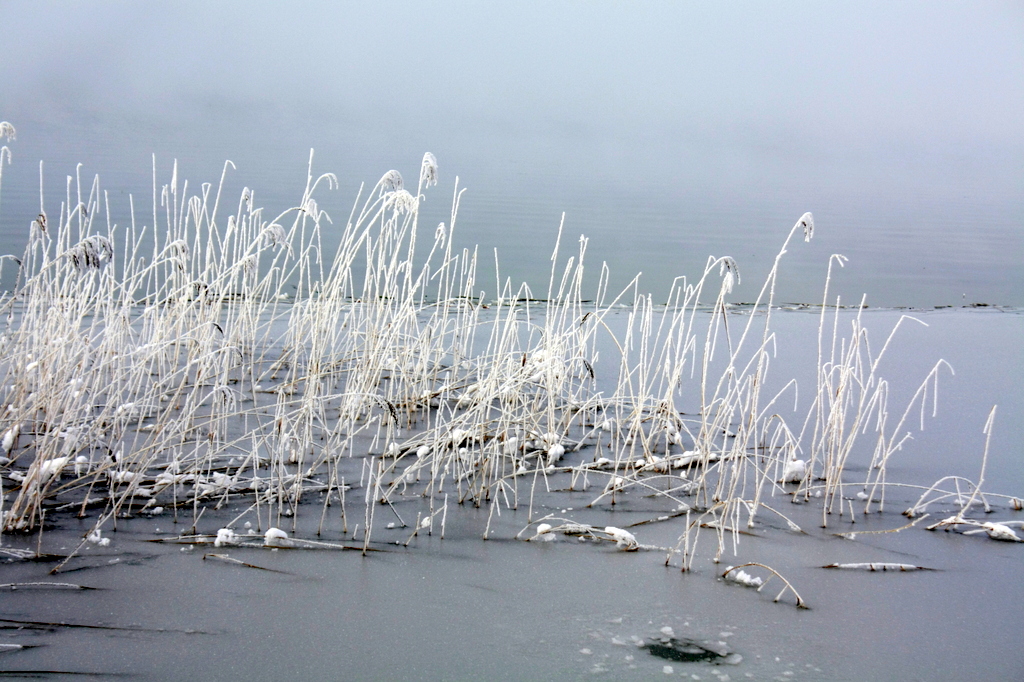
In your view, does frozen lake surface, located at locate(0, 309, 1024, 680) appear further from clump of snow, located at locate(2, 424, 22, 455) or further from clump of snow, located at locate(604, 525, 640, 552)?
clump of snow, located at locate(2, 424, 22, 455)

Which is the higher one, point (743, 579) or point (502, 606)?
point (743, 579)

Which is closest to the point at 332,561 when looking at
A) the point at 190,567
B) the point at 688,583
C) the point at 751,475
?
the point at 190,567

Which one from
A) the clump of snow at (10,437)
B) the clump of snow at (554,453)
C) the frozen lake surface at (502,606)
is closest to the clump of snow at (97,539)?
the frozen lake surface at (502,606)

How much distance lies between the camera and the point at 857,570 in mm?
3318

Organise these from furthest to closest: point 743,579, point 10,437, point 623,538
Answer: point 10,437, point 623,538, point 743,579

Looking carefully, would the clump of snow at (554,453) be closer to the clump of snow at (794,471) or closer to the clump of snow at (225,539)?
the clump of snow at (794,471)

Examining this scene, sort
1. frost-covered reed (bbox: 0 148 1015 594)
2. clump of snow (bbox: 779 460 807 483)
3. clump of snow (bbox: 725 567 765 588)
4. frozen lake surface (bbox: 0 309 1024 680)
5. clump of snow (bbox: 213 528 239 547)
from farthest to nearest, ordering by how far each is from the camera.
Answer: clump of snow (bbox: 779 460 807 483), frost-covered reed (bbox: 0 148 1015 594), clump of snow (bbox: 213 528 239 547), clump of snow (bbox: 725 567 765 588), frozen lake surface (bbox: 0 309 1024 680)

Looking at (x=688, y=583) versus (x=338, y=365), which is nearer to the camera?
(x=688, y=583)

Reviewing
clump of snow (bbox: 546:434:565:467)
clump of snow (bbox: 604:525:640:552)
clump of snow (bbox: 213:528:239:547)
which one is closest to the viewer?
clump of snow (bbox: 213:528:239:547)

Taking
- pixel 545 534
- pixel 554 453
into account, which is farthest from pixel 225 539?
pixel 554 453

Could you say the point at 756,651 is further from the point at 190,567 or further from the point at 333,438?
the point at 333,438

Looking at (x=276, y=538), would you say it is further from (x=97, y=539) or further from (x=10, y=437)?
(x=10, y=437)

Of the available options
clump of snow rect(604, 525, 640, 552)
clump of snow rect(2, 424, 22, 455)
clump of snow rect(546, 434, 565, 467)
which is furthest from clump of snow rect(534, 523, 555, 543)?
clump of snow rect(2, 424, 22, 455)

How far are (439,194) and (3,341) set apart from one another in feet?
74.8
